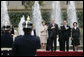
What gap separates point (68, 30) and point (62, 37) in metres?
0.41

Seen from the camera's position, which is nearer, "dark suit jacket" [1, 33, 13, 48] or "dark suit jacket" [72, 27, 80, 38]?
"dark suit jacket" [1, 33, 13, 48]

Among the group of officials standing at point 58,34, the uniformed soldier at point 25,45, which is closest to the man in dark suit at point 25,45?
the uniformed soldier at point 25,45

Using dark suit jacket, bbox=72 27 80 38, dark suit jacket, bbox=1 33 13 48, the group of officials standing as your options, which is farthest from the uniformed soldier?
dark suit jacket, bbox=72 27 80 38

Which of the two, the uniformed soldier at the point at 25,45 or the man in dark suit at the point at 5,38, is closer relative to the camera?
the uniformed soldier at the point at 25,45

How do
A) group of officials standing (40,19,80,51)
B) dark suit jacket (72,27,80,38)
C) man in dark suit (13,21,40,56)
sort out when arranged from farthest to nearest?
dark suit jacket (72,27,80,38) → group of officials standing (40,19,80,51) → man in dark suit (13,21,40,56)

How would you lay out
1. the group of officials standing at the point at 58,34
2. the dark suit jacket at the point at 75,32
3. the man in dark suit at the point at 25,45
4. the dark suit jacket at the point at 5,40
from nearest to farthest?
1. the man in dark suit at the point at 25,45
2. the dark suit jacket at the point at 5,40
3. the group of officials standing at the point at 58,34
4. the dark suit jacket at the point at 75,32

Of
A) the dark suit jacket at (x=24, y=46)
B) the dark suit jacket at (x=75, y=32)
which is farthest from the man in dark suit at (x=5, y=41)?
the dark suit jacket at (x=75, y=32)

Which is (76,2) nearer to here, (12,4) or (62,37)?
(12,4)

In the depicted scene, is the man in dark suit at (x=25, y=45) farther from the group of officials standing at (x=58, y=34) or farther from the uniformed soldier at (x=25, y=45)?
the group of officials standing at (x=58, y=34)

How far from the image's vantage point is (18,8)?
39.3 metres

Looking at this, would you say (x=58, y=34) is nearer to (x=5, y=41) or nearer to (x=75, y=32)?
(x=75, y=32)

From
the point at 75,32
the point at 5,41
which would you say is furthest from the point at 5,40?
the point at 75,32

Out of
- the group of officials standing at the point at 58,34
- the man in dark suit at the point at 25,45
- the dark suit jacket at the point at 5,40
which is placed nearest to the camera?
the man in dark suit at the point at 25,45

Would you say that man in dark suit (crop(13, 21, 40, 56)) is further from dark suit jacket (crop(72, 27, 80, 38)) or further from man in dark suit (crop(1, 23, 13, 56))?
dark suit jacket (crop(72, 27, 80, 38))
